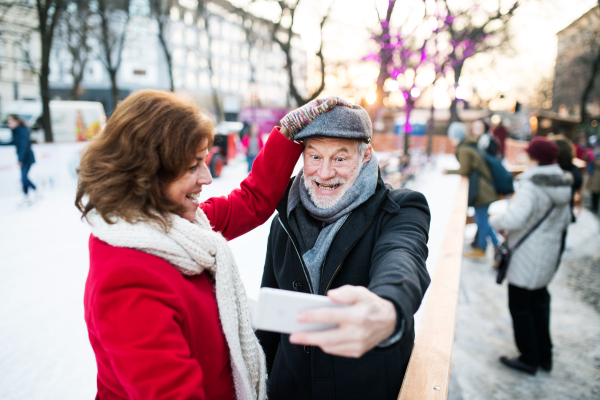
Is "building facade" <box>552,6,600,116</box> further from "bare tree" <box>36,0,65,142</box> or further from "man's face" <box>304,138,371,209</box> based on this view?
"man's face" <box>304,138,371,209</box>

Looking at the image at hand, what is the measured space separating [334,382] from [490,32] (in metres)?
13.0

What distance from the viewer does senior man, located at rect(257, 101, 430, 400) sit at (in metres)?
1.39

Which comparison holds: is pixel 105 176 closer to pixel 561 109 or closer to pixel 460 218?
pixel 460 218

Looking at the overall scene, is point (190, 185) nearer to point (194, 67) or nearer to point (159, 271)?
point (159, 271)

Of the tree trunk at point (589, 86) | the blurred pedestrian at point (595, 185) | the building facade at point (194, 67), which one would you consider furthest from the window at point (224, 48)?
the blurred pedestrian at point (595, 185)

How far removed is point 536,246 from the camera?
3.36 metres

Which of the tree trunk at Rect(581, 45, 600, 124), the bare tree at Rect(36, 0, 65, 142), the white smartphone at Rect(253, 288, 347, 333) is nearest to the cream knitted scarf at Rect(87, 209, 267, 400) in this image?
the white smartphone at Rect(253, 288, 347, 333)

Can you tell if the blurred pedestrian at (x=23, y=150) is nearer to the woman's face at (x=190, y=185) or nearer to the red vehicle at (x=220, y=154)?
the red vehicle at (x=220, y=154)

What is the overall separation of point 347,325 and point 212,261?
0.61m

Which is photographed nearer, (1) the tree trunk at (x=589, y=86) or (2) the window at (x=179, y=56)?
(1) the tree trunk at (x=589, y=86)

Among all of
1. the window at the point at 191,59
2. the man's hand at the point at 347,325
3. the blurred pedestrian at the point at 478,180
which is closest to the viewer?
the man's hand at the point at 347,325

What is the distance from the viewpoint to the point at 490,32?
11555mm

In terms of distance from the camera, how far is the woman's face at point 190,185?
1.16m

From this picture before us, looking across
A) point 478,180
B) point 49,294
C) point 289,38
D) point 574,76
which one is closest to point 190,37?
point 574,76
